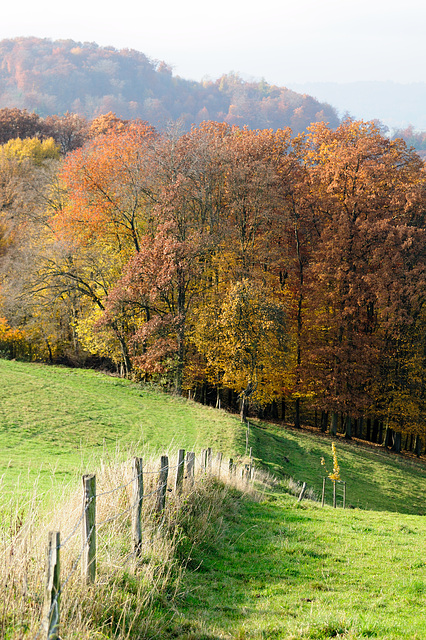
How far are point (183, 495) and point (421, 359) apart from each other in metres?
28.5

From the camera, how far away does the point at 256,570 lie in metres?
8.41

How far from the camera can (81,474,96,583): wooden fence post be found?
5406mm

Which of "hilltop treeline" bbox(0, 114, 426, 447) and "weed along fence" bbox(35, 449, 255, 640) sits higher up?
"hilltop treeline" bbox(0, 114, 426, 447)

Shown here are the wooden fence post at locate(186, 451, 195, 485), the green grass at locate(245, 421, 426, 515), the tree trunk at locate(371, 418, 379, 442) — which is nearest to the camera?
the wooden fence post at locate(186, 451, 195, 485)

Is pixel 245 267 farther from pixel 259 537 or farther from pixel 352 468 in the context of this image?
pixel 259 537

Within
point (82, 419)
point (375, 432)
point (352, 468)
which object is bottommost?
point (375, 432)

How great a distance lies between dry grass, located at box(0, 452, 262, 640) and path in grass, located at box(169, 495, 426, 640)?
1.24 feet

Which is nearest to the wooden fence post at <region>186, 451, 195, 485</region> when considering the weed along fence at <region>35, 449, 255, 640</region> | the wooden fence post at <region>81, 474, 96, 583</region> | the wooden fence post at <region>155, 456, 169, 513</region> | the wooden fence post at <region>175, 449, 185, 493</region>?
the weed along fence at <region>35, 449, 255, 640</region>

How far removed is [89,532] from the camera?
5.45 m

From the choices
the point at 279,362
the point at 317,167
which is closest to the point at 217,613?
the point at 279,362

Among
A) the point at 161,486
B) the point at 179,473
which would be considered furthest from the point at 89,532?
the point at 179,473

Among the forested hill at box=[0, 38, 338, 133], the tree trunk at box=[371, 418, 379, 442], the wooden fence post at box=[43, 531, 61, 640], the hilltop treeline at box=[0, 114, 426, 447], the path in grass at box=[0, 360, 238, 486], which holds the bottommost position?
the tree trunk at box=[371, 418, 379, 442]

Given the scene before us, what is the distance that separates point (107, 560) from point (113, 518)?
83cm

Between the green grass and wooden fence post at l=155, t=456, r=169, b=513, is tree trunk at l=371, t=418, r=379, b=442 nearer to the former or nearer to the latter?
the green grass
